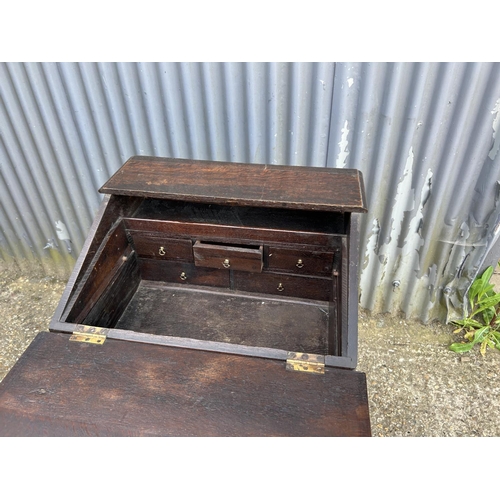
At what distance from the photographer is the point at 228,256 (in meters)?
1.92

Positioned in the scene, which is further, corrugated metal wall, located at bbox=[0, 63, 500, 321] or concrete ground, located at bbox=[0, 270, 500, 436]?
concrete ground, located at bbox=[0, 270, 500, 436]

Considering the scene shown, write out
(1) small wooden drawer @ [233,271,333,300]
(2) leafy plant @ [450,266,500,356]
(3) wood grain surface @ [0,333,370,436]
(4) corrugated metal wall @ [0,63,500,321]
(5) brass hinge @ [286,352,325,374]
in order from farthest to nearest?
(2) leafy plant @ [450,266,500,356] → (4) corrugated metal wall @ [0,63,500,321] → (1) small wooden drawer @ [233,271,333,300] → (5) brass hinge @ [286,352,325,374] → (3) wood grain surface @ [0,333,370,436]

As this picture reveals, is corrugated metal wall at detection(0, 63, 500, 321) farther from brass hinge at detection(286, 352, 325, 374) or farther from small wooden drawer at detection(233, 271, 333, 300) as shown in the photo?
brass hinge at detection(286, 352, 325, 374)

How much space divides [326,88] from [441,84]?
1.93 ft

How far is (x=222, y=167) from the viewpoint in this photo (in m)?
1.95

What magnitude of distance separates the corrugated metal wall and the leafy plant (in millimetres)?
92

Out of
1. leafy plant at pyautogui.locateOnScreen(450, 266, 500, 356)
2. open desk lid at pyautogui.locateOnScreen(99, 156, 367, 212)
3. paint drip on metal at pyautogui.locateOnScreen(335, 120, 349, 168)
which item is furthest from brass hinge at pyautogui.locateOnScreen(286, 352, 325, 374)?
leafy plant at pyautogui.locateOnScreen(450, 266, 500, 356)

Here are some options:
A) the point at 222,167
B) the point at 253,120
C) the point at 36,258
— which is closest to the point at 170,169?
the point at 222,167

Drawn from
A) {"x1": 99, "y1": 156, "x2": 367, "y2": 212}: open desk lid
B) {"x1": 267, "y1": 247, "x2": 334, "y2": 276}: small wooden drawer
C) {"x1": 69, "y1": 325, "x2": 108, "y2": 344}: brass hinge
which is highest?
{"x1": 99, "y1": 156, "x2": 367, "y2": 212}: open desk lid

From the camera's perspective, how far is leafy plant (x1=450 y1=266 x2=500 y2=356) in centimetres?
264

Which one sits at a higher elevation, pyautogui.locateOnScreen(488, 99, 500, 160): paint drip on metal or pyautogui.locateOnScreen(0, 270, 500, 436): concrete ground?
pyautogui.locateOnScreen(488, 99, 500, 160): paint drip on metal

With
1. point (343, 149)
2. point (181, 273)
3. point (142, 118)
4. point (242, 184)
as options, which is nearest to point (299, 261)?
point (242, 184)

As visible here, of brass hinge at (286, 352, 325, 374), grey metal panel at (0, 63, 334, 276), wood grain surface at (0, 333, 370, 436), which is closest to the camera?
wood grain surface at (0, 333, 370, 436)

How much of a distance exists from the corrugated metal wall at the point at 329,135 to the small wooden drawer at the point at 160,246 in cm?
82
